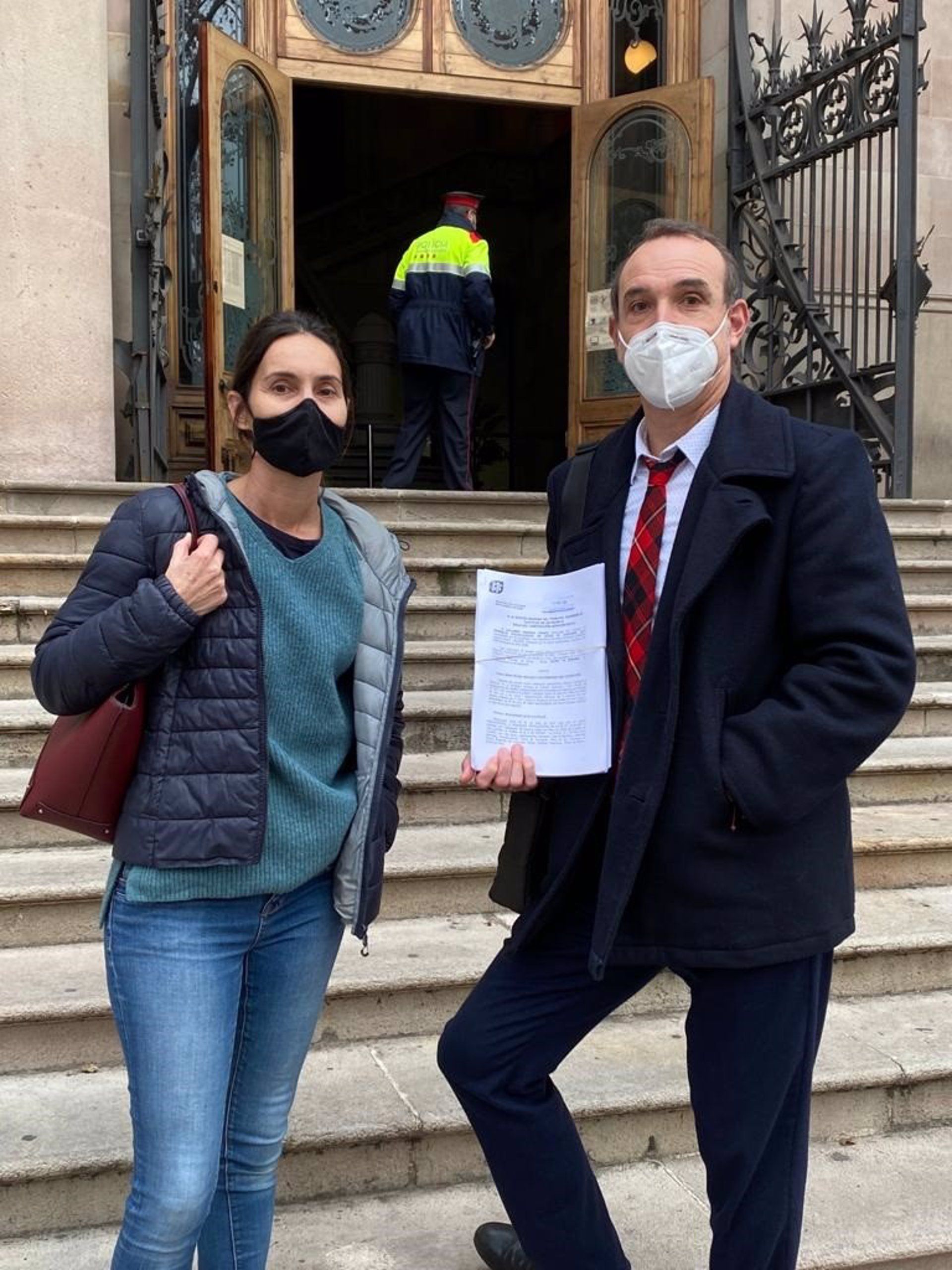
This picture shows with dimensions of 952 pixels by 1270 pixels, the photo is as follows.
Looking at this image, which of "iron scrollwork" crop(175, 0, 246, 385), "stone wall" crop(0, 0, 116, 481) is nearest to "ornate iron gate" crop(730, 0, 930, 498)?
"iron scrollwork" crop(175, 0, 246, 385)

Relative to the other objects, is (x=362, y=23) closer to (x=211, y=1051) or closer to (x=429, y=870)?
(x=429, y=870)

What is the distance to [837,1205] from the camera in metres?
2.96

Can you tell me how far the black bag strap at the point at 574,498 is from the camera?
7.39 ft

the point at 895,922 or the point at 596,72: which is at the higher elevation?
the point at 596,72

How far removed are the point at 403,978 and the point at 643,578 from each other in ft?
5.80

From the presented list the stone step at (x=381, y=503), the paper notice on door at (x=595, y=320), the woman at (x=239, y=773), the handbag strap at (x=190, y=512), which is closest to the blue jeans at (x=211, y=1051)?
the woman at (x=239, y=773)

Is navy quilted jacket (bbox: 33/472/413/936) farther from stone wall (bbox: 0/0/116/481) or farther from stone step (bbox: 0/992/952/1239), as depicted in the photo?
stone wall (bbox: 0/0/116/481)

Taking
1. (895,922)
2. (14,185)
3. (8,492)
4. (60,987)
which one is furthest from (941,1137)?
(14,185)

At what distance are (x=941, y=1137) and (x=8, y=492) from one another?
15.6 feet

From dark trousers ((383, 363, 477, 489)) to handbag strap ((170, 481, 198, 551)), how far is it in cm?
554

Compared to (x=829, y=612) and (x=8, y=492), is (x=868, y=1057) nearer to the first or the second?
(x=829, y=612)

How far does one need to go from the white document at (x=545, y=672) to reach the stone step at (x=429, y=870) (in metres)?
1.86

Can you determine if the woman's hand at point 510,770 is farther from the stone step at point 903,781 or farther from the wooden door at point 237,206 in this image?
the wooden door at point 237,206

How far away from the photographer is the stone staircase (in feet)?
9.18
